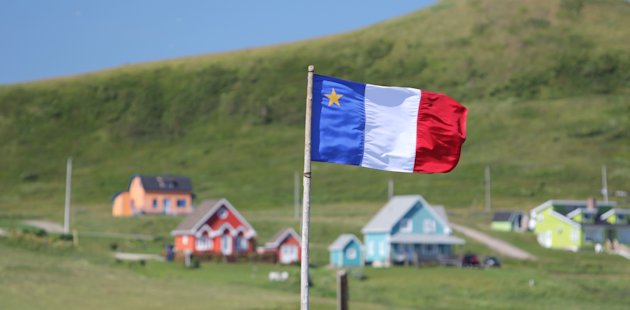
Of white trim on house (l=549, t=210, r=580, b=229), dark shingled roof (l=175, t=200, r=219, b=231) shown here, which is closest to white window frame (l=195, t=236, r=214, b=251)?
dark shingled roof (l=175, t=200, r=219, b=231)

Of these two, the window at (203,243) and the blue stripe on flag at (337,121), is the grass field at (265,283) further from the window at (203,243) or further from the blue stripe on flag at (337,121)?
the blue stripe on flag at (337,121)

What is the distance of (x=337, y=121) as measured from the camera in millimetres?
19406

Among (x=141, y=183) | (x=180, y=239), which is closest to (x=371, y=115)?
(x=180, y=239)

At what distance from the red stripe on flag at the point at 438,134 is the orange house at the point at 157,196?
103 meters

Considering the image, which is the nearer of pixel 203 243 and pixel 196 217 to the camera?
pixel 203 243

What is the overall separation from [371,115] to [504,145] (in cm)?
15566

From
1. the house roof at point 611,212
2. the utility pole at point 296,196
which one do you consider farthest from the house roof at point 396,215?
the house roof at point 611,212

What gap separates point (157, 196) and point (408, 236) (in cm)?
4157

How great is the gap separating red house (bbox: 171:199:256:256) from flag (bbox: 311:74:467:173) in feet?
230

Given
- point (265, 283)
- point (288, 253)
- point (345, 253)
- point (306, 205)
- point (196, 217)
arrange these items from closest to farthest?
point (306, 205) → point (265, 283) → point (345, 253) → point (288, 253) → point (196, 217)

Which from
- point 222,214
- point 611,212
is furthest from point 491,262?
point 611,212

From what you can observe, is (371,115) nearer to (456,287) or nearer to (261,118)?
(456,287)

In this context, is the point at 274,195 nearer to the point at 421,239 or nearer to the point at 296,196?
the point at 296,196

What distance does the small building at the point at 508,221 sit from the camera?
392 feet
